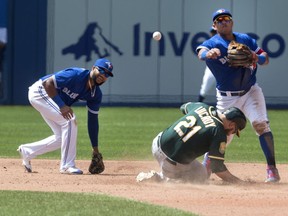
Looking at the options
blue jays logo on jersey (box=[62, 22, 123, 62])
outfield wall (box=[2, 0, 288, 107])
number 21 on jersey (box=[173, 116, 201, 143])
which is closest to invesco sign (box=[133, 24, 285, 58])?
outfield wall (box=[2, 0, 288, 107])

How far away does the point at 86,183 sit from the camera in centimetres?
981

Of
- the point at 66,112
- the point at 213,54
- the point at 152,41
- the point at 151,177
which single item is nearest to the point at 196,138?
the point at 151,177

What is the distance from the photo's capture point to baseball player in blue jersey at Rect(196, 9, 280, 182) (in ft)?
33.8

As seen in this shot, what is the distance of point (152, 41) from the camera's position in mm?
24594

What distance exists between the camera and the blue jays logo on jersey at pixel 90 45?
24.8 metres

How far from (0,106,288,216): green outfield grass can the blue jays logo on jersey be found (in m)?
1.47

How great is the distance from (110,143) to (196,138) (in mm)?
6354

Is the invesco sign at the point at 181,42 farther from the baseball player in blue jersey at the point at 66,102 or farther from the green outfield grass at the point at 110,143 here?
the baseball player in blue jersey at the point at 66,102

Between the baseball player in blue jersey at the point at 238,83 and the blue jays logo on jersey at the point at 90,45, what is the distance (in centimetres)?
1438

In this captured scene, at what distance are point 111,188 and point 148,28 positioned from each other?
15.5 m

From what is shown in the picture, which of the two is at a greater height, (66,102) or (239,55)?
(239,55)

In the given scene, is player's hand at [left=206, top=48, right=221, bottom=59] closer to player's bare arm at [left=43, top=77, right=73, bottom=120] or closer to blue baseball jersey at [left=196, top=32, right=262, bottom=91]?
blue baseball jersey at [left=196, top=32, right=262, bottom=91]

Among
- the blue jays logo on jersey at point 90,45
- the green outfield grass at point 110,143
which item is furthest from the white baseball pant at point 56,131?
the blue jays logo on jersey at point 90,45

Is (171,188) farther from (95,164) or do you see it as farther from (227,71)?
(95,164)
